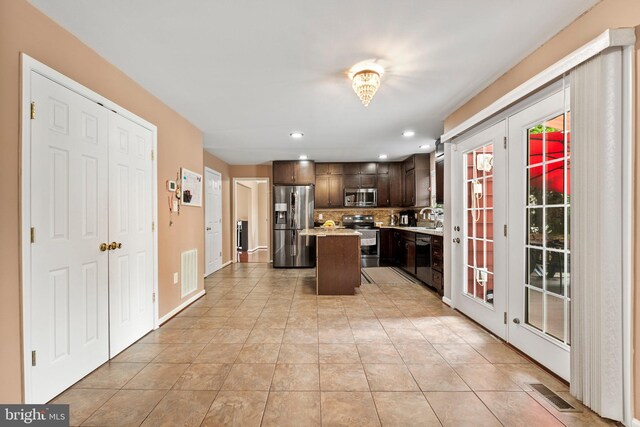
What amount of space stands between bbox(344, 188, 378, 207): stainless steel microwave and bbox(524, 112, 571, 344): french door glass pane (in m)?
4.35

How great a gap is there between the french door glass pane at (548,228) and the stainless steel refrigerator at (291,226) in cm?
441

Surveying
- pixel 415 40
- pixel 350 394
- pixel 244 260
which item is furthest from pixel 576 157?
pixel 244 260

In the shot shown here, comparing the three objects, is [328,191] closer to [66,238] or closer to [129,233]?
[129,233]

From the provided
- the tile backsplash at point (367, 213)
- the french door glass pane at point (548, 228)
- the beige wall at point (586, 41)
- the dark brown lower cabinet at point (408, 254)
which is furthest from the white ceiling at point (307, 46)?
the tile backsplash at point (367, 213)

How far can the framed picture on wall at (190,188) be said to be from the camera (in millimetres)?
3452

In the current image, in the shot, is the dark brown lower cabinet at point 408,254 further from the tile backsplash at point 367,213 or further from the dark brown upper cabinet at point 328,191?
the dark brown upper cabinet at point 328,191

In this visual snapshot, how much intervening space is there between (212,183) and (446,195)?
4467mm

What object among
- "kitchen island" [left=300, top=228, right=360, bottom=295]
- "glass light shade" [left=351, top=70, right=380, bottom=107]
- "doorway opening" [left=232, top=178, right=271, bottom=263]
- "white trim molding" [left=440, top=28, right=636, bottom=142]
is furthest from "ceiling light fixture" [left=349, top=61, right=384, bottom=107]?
"doorway opening" [left=232, top=178, right=271, bottom=263]

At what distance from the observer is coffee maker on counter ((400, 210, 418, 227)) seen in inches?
252

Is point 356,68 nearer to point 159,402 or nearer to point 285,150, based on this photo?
point 159,402

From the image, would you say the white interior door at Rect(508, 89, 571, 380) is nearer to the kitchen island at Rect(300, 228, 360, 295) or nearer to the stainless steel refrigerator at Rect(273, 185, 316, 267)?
the kitchen island at Rect(300, 228, 360, 295)

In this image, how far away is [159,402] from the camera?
175cm

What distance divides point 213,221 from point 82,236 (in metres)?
3.93

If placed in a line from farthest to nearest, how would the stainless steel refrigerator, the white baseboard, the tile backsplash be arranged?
the tile backsplash < the stainless steel refrigerator < the white baseboard
